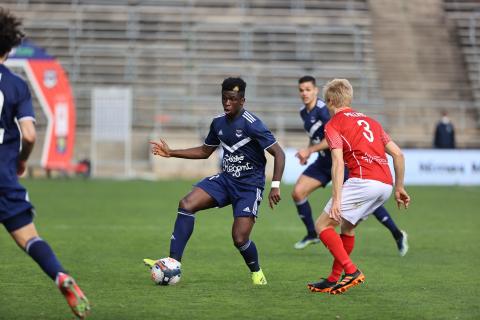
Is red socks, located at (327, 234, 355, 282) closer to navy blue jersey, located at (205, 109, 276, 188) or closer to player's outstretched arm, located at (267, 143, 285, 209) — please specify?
player's outstretched arm, located at (267, 143, 285, 209)

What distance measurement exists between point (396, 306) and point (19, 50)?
2241cm

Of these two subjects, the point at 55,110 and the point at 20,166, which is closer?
the point at 20,166

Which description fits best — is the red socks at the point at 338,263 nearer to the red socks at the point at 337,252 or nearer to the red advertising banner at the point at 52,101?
the red socks at the point at 337,252

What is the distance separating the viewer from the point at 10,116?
272 inches

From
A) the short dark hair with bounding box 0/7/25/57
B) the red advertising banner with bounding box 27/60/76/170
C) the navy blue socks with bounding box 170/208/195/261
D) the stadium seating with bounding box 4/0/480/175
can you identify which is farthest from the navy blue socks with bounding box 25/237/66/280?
the stadium seating with bounding box 4/0/480/175

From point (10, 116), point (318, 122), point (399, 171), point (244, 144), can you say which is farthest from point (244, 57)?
point (10, 116)

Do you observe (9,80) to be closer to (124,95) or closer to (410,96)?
(124,95)

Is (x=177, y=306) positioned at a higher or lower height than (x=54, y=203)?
higher

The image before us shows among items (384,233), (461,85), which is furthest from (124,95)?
(384,233)

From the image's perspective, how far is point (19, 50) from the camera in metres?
28.8

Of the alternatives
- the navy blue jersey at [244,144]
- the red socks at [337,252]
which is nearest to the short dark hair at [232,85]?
the navy blue jersey at [244,144]

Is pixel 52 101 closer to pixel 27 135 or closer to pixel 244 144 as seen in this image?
pixel 244 144

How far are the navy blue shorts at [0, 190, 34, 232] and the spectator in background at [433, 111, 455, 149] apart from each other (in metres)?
23.5

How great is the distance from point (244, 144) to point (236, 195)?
1.63 feet
